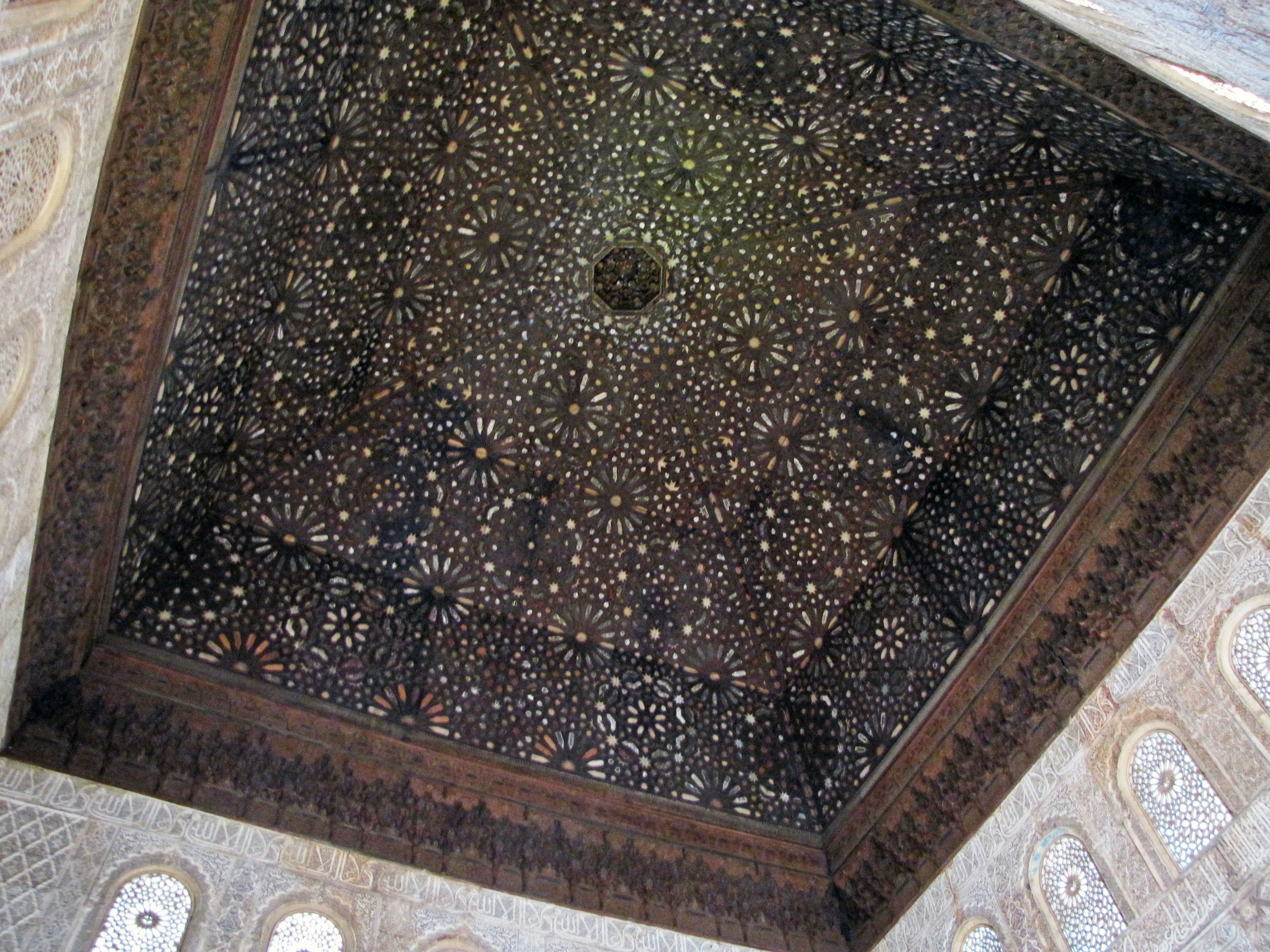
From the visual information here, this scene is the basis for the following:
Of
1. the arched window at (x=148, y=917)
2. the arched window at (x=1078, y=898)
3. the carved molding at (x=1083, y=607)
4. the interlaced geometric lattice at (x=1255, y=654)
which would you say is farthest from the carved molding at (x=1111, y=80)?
the arched window at (x=148, y=917)

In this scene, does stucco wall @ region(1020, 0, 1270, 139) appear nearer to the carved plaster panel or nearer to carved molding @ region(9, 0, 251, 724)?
carved molding @ region(9, 0, 251, 724)

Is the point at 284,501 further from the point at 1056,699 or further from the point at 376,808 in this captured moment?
the point at 1056,699

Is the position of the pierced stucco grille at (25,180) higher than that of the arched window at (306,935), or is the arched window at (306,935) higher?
the pierced stucco grille at (25,180)

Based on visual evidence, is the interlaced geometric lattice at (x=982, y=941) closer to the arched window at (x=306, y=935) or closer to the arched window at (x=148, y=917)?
the arched window at (x=306, y=935)

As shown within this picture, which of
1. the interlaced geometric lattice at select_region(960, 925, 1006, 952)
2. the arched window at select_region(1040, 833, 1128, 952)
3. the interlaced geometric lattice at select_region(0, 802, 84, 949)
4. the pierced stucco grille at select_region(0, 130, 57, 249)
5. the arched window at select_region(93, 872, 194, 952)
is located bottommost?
the arched window at select_region(93, 872, 194, 952)

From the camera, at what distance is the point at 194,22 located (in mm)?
4359

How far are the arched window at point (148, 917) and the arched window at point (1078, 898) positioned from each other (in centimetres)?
405

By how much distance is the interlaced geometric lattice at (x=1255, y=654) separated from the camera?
187 inches

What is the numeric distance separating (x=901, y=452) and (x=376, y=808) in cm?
383

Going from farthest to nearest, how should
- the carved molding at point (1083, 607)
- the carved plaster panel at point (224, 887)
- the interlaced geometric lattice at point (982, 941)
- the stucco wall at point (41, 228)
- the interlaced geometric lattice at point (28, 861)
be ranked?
1. the interlaced geometric lattice at point (982, 941)
2. the carved molding at point (1083, 607)
3. the carved plaster panel at point (224, 887)
4. the interlaced geometric lattice at point (28, 861)
5. the stucco wall at point (41, 228)

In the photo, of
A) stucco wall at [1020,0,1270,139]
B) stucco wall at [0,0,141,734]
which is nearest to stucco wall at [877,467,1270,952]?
stucco wall at [1020,0,1270,139]

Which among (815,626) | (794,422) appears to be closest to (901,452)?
(794,422)

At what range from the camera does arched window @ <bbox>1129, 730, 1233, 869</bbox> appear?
4.75 meters

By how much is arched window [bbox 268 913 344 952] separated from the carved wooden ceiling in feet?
3.87
